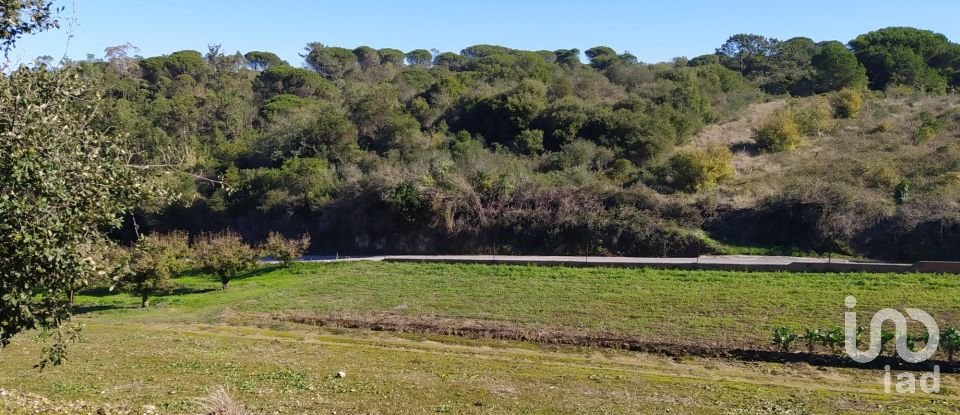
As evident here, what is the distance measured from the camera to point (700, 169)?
146 ft

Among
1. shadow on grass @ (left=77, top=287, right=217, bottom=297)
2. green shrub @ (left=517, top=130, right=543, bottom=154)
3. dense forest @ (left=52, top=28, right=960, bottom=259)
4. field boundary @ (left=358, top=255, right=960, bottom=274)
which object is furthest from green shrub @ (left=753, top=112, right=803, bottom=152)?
shadow on grass @ (left=77, top=287, right=217, bottom=297)

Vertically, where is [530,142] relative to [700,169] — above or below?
above

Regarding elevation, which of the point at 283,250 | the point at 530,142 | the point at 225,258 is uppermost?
the point at 530,142

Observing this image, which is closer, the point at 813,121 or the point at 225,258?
the point at 225,258

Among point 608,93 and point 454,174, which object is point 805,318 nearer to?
point 454,174

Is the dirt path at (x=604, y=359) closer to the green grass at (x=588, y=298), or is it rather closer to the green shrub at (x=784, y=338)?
the green shrub at (x=784, y=338)

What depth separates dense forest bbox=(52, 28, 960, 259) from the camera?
39.2 meters

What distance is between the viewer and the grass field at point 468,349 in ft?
51.1

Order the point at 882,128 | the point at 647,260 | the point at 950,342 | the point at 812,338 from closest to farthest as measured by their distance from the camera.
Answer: the point at 950,342 → the point at 812,338 → the point at 647,260 → the point at 882,128

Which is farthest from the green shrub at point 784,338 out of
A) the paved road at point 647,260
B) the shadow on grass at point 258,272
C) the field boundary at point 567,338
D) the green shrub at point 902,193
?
the shadow on grass at point 258,272

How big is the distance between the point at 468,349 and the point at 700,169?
84.5 feet

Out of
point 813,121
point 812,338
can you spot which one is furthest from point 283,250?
point 813,121

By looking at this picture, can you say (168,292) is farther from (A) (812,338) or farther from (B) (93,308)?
(A) (812,338)

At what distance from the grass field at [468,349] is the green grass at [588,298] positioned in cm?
11
